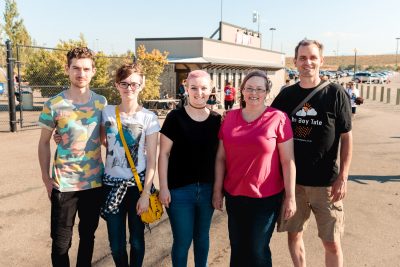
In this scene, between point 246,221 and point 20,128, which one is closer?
point 246,221

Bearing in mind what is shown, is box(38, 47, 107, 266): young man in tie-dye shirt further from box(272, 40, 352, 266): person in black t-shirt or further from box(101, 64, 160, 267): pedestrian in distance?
box(272, 40, 352, 266): person in black t-shirt

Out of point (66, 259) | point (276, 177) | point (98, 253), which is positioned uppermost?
point (276, 177)

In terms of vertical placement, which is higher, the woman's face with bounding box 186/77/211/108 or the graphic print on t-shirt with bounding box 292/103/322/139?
the woman's face with bounding box 186/77/211/108

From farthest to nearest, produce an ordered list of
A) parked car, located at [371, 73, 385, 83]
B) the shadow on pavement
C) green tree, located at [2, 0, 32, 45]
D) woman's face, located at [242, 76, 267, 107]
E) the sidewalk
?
parked car, located at [371, 73, 385, 83] → green tree, located at [2, 0, 32, 45] → the shadow on pavement → the sidewalk → woman's face, located at [242, 76, 267, 107]

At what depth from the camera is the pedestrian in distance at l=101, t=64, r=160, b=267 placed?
118 inches

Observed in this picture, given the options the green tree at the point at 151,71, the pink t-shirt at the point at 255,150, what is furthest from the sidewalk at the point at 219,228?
the green tree at the point at 151,71

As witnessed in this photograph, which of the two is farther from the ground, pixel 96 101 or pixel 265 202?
pixel 96 101

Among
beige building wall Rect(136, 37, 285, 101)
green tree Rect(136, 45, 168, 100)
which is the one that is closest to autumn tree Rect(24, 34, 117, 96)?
green tree Rect(136, 45, 168, 100)

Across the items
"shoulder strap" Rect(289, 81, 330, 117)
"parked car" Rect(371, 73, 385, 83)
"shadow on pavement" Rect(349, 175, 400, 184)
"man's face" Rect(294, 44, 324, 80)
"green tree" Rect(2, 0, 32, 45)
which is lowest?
"shadow on pavement" Rect(349, 175, 400, 184)

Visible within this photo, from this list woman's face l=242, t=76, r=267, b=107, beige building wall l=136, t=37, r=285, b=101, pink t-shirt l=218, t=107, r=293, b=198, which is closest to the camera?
pink t-shirt l=218, t=107, r=293, b=198

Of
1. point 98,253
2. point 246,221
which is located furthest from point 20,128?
point 246,221

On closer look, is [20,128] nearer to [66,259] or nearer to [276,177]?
[66,259]

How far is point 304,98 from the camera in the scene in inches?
120

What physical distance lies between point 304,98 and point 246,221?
1115 millimetres
